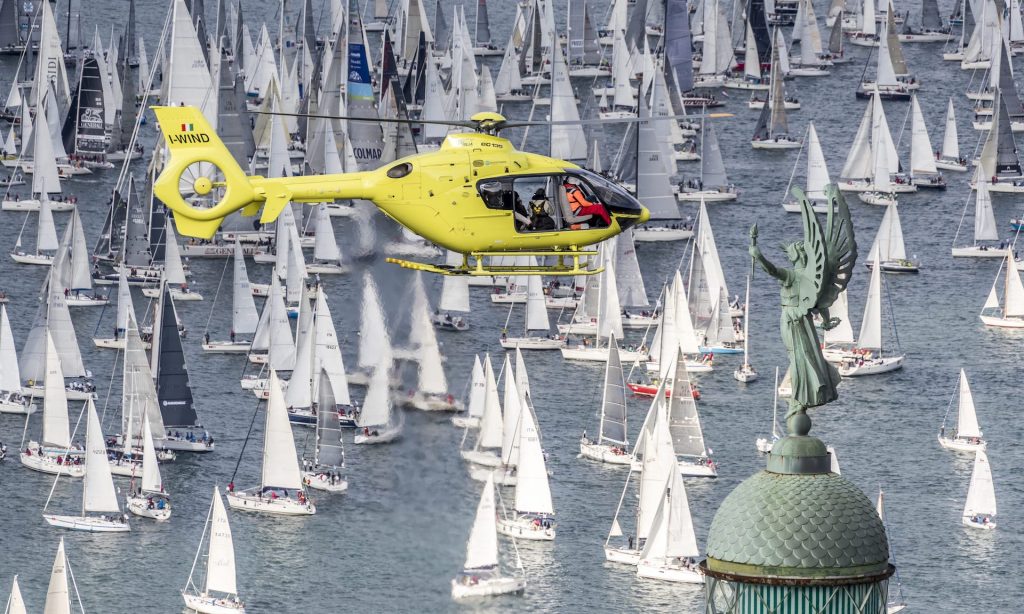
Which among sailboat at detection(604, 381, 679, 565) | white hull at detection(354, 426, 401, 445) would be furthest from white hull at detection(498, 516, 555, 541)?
white hull at detection(354, 426, 401, 445)

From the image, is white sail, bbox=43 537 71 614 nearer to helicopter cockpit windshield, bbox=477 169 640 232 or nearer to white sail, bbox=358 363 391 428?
white sail, bbox=358 363 391 428

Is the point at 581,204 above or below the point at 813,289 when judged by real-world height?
above

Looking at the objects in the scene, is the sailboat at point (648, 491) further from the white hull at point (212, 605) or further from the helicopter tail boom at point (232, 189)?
the helicopter tail boom at point (232, 189)

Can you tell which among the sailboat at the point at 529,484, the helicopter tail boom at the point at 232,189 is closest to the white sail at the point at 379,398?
the sailboat at the point at 529,484

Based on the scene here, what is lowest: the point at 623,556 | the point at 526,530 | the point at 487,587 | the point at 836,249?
the point at 487,587

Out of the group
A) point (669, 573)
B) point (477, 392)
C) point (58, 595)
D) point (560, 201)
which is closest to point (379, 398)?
point (58, 595)

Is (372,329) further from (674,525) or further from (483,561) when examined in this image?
(674,525)
